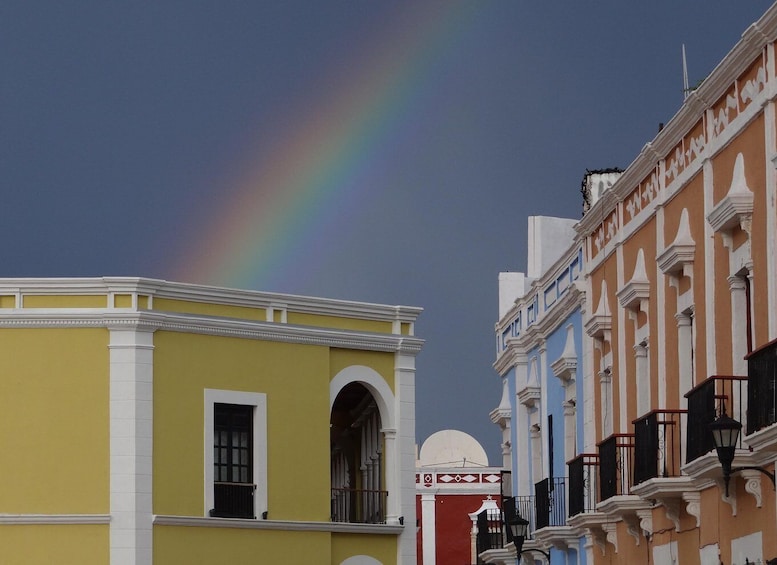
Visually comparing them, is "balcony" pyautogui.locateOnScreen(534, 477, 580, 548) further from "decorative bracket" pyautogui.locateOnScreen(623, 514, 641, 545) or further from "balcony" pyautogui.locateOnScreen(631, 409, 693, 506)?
"balcony" pyautogui.locateOnScreen(631, 409, 693, 506)

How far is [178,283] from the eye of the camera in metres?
25.6

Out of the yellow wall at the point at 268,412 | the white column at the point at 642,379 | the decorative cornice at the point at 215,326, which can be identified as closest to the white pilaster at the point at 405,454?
the decorative cornice at the point at 215,326

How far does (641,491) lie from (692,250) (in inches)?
114

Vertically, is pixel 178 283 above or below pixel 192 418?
above

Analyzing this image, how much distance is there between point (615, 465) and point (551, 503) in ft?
19.4

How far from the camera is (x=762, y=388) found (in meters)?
14.7

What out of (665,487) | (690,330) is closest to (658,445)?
(665,487)

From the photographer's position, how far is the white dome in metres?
56.1

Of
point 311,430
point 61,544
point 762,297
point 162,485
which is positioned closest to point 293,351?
point 311,430

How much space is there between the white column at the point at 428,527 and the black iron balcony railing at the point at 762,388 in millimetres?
36091

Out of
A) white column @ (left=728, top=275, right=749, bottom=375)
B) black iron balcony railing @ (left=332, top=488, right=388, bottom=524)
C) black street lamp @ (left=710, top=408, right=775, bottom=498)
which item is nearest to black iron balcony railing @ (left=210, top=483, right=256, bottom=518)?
black iron balcony railing @ (left=332, top=488, right=388, bottom=524)

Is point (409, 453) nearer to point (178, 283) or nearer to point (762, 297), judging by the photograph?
point (178, 283)

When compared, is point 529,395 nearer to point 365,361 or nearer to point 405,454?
point 405,454

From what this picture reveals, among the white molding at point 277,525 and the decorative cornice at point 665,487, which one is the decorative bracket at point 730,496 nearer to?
the decorative cornice at point 665,487
